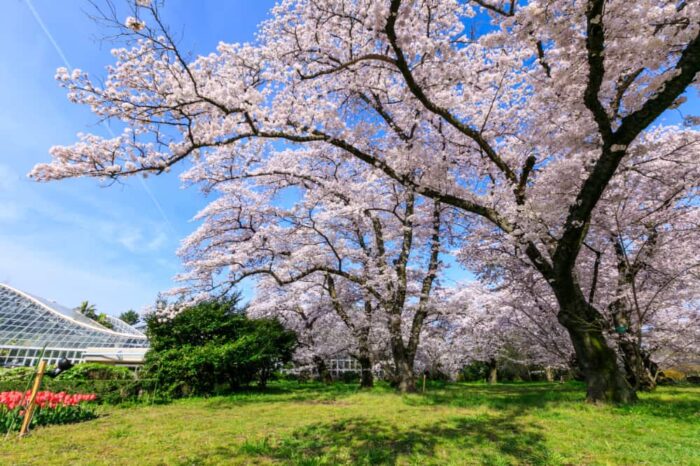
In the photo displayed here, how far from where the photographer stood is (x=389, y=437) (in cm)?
535

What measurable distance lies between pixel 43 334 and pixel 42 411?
25937 millimetres

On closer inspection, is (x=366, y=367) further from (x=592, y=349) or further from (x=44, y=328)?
(x=44, y=328)

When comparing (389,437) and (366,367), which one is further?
(366,367)

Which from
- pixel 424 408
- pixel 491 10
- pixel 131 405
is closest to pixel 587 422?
pixel 424 408

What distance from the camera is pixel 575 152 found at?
7.66 m

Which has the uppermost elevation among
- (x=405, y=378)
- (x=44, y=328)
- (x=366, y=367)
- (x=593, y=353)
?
(x=44, y=328)

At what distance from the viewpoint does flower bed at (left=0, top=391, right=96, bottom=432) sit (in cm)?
598

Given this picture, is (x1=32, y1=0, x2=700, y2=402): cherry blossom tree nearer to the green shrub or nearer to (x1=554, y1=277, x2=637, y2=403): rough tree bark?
(x1=554, y1=277, x2=637, y2=403): rough tree bark

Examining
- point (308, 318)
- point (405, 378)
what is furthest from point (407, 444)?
point (308, 318)

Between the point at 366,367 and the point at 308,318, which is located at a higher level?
the point at 308,318

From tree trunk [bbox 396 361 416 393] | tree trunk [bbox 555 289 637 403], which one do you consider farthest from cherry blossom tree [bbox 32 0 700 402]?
tree trunk [bbox 396 361 416 393]

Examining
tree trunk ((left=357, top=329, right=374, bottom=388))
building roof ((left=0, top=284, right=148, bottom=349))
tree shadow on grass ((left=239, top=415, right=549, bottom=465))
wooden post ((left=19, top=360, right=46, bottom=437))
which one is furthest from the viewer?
building roof ((left=0, top=284, right=148, bottom=349))

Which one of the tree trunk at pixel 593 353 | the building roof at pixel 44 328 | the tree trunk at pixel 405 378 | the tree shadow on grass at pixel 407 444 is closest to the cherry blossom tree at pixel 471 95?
the tree trunk at pixel 593 353

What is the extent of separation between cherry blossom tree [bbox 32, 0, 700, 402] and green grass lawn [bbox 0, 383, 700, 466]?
6.19ft
